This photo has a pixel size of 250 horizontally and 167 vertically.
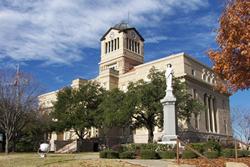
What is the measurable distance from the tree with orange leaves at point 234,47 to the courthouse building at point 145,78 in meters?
39.0

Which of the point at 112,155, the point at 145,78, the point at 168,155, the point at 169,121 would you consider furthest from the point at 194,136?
the point at 112,155

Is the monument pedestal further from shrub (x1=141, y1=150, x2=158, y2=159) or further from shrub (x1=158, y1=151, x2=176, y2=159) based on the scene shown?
shrub (x1=141, y1=150, x2=158, y2=159)

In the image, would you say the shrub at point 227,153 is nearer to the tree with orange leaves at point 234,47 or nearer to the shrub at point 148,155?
the shrub at point 148,155

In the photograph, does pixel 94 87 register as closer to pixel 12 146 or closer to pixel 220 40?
pixel 12 146

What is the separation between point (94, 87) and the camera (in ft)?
179

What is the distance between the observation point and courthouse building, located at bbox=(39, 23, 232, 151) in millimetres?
58875

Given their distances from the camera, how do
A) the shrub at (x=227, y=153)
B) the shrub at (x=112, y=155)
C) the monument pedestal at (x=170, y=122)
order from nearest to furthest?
the shrub at (x=112, y=155) < the shrub at (x=227, y=153) < the monument pedestal at (x=170, y=122)

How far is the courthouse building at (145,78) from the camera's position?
58875mm

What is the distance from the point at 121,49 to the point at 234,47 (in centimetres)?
6542

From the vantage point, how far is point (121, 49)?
77.8 m

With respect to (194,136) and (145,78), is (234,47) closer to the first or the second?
(194,136)

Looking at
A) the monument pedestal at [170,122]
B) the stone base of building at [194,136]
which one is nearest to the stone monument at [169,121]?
the monument pedestal at [170,122]

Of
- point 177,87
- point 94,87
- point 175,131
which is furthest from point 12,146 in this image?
point 175,131

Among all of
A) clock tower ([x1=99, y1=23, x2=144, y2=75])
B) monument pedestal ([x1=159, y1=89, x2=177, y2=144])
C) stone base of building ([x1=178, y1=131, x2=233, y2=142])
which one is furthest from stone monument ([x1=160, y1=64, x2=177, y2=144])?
clock tower ([x1=99, y1=23, x2=144, y2=75])
